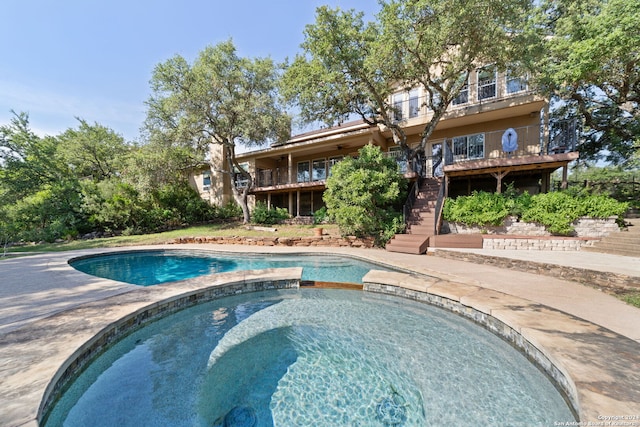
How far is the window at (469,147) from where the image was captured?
12.4 meters

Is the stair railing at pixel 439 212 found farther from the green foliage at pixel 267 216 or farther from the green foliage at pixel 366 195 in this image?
the green foliage at pixel 267 216

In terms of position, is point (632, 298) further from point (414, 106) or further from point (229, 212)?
point (229, 212)

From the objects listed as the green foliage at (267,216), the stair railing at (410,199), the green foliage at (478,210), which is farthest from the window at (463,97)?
the green foliage at (267,216)

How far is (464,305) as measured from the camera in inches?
154

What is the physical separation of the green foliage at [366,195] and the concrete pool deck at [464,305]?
10.6 ft

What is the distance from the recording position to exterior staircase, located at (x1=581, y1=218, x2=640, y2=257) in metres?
6.90

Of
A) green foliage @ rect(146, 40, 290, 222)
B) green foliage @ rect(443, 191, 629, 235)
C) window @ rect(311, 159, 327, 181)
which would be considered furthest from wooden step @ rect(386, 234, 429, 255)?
green foliage @ rect(146, 40, 290, 222)

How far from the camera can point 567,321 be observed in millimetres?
3051

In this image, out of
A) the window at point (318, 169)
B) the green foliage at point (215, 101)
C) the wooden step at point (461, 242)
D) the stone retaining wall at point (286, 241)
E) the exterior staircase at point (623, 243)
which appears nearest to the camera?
the exterior staircase at point (623, 243)

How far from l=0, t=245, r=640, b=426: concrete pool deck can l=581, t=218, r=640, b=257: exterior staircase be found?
76cm

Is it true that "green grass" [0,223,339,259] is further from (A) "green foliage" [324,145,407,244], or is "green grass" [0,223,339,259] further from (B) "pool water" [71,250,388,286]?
(B) "pool water" [71,250,388,286]

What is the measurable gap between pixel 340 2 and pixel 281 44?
4.79 metres

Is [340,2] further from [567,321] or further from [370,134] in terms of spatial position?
[567,321]

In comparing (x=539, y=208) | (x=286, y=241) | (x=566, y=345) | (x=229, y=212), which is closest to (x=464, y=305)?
(x=566, y=345)
